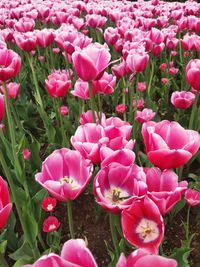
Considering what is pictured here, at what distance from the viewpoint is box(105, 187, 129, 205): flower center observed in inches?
44.0

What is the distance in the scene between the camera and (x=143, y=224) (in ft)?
3.36

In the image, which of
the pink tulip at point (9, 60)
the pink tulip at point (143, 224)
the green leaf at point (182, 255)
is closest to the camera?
the pink tulip at point (143, 224)

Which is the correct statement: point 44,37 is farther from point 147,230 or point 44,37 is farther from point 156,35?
point 147,230

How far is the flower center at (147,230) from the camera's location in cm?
101

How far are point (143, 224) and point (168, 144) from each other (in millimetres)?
306

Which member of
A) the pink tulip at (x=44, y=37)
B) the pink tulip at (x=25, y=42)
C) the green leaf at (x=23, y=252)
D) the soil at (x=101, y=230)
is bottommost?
the soil at (x=101, y=230)

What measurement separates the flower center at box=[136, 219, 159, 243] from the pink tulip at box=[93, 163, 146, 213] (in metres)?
0.07

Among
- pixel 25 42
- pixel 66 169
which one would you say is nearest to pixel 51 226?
pixel 66 169

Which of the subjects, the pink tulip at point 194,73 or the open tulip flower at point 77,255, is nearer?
the open tulip flower at point 77,255

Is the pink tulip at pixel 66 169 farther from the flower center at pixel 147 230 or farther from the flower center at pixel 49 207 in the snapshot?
the flower center at pixel 49 207

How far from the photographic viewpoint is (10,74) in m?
1.65

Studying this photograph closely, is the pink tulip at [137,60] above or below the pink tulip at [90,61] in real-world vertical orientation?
below

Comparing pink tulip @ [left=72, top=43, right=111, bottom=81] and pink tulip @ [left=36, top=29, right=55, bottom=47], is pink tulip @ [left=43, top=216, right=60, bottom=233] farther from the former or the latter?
pink tulip @ [left=36, top=29, right=55, bottom=47]

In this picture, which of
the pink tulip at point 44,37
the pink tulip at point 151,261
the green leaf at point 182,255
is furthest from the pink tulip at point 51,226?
the pink tulip at point 44,37
